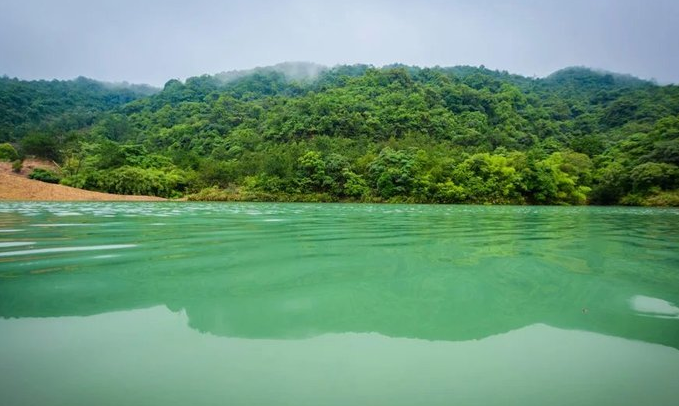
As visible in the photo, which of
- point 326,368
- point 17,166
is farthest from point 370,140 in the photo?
point 326,368

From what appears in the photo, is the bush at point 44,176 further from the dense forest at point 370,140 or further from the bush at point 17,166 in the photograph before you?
the bush at point 17,166

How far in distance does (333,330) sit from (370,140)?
1856 inches

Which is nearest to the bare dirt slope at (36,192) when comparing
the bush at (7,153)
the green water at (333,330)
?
the bush at (7,153)

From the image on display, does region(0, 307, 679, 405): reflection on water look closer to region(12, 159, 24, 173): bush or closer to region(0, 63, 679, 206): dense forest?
region(0, 63, 679, 206): dense forest

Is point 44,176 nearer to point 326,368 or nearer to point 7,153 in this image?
point 7,153

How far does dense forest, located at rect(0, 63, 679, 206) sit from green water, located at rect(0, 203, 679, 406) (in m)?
28.4

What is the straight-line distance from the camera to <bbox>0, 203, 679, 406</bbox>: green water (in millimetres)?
1306

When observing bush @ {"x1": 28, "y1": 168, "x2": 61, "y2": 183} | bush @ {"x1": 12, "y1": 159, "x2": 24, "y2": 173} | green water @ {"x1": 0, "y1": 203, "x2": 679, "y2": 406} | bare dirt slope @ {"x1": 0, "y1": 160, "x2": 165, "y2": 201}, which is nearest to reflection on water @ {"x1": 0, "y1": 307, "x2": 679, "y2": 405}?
green water @ {"x1": 0, "y1": 203, "x2": 679, "y2": 406}

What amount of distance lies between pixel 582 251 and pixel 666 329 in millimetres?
2964

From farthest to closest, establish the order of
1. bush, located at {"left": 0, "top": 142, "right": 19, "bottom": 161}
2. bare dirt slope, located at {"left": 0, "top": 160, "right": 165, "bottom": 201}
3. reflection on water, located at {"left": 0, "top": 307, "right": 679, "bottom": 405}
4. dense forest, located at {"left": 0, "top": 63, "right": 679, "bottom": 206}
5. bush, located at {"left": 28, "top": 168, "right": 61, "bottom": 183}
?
bush, located at {"left": 0, "top": 142, "right": 19, "bottom": 161} < bush, located at {"left": 28, "top": 168, "right": 61, "bottom": 183} < dense forest, located at {"left": 0, "top": 63, "right": 679, "bottom": 206} < bare dirt slope, located at {"left": 0, "top": 160, "right": 165, "bottom": 201} < reflection on water, located at {"left": 0, "top": 307, "right": 679, "bottom": 405}

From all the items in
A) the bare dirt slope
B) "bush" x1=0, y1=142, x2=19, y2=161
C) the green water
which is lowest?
the bare dirt slope

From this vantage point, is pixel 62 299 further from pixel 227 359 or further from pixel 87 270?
pixel 227 359

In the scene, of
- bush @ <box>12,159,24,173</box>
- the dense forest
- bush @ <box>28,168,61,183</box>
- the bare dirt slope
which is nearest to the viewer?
the bare dirt slope

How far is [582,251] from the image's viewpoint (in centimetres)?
462
